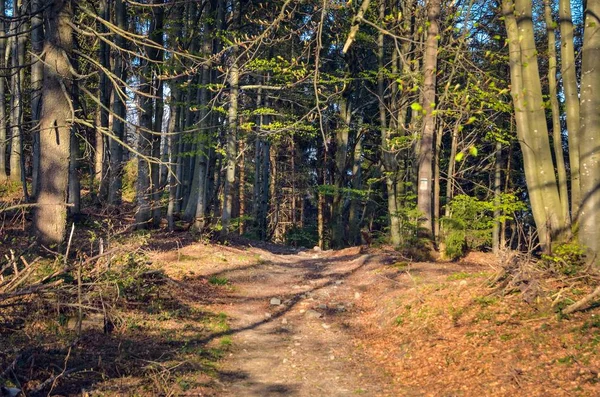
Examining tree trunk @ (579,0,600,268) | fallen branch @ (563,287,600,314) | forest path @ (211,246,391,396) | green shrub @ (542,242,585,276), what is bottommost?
forest path @ (211,246,391,396)

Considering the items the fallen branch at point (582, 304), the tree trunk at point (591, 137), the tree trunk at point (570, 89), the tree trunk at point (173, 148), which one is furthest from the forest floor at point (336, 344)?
the tree trunk at point (173, 148)

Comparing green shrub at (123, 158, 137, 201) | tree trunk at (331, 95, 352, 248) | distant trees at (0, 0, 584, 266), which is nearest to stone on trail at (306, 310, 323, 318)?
distant trees at (0, 0, 584, 266)

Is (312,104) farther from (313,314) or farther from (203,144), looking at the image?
(313,314)

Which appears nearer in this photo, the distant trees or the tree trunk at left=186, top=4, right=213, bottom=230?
the distant trees

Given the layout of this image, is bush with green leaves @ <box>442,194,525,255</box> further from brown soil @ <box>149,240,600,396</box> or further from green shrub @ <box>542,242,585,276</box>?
green shrub @ <box>542,242,585,276</box>

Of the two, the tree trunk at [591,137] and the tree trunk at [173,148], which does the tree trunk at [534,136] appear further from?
the tree trunk at [173,148]

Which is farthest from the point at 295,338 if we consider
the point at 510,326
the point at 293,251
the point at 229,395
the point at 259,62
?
the point at 293,251

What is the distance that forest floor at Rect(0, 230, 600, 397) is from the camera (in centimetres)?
616

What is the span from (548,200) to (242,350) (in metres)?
5.48

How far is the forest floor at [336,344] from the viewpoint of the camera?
616 centimetres

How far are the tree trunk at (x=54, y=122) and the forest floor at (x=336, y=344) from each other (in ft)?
7.08

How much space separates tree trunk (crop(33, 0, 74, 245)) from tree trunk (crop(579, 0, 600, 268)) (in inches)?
330


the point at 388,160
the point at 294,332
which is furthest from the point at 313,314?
the point at 388,160

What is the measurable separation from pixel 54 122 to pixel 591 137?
28.8 feet
